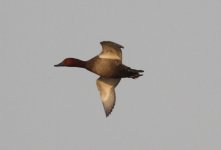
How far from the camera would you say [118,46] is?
80.4 ft

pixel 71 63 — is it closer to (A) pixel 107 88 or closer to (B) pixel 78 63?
(B) pixel 78 63

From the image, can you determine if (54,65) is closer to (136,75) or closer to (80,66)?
(80,66)

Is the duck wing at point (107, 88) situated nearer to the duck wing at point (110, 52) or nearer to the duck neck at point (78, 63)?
the duck wing at point (110, 52)

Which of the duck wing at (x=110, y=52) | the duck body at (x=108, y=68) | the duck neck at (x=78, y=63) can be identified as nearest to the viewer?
the duck wing at (x=110, y=52)

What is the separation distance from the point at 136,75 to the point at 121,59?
29.6 inches

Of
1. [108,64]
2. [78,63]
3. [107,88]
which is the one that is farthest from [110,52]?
[107,88]

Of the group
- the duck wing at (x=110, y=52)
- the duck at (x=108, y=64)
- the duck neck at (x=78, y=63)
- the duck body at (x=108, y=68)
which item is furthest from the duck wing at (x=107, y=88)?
the duck neck at (x=78, y=63)

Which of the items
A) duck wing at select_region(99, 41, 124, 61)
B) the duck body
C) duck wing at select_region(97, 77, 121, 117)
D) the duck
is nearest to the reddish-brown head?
the duck

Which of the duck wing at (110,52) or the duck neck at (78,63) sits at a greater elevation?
the duck wing at (110,52)

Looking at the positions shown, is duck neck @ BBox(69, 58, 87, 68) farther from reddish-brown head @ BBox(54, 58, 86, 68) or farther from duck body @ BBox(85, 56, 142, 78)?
duck body @ BBox(85, 56, 142, 78)

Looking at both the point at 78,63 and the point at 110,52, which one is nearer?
the point at 110,52

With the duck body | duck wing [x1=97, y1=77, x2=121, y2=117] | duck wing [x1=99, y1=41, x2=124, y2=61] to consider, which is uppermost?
duck wing [x1=99, y1=41, x2=124, y2=61]

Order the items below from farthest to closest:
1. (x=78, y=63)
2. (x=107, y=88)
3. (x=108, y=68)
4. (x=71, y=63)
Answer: (x=107, y=88) → (x=71, y=63) → (x=78, y=63) → (x=108, y=68)

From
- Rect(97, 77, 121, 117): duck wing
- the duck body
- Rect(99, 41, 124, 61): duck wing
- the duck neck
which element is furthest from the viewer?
Rect(97, 77, 121, 117): duck wing
